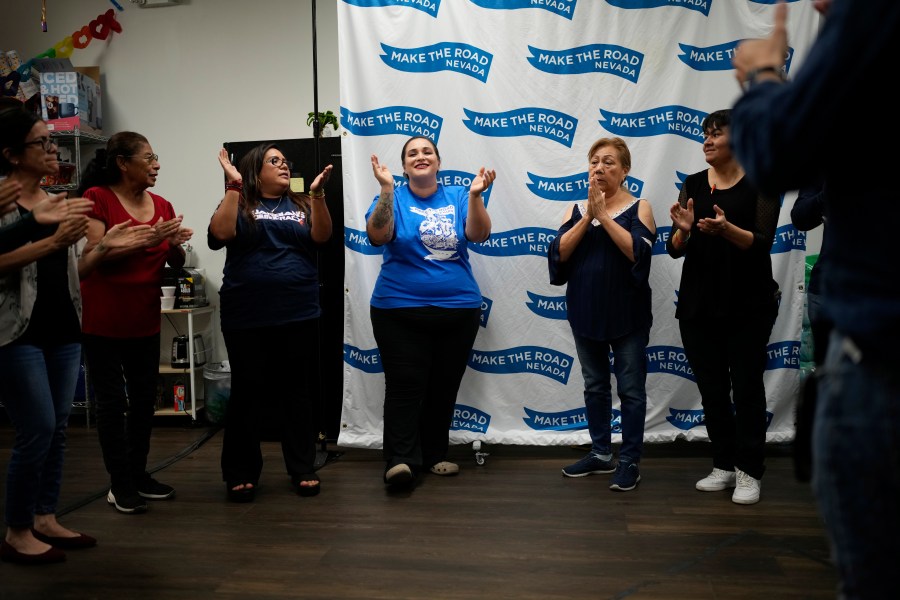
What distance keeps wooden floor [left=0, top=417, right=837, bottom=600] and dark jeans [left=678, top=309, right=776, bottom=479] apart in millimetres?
189

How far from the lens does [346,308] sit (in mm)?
3592

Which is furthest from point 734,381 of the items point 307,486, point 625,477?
point 307,486

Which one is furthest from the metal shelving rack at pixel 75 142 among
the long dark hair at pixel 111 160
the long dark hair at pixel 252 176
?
the long dark hair at pixel 252 176

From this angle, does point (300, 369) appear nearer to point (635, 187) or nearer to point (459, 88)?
point (459, 88)

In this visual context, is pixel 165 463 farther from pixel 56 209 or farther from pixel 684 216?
pixel 684 216

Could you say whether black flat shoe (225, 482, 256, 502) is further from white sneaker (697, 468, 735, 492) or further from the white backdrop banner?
white sneaker (697, 468, 735, 492)

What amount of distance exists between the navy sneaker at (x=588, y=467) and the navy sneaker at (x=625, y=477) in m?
0.18

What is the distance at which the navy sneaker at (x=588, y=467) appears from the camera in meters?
3.25

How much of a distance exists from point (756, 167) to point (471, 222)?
2363 mm

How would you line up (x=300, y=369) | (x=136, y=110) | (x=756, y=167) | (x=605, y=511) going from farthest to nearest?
1. (x=136, y=110)
2. (x=300, y=369)
3. (x=605, y=511)
4. (x=756, y=167)

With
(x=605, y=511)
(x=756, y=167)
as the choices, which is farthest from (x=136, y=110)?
(x=756, y=167)

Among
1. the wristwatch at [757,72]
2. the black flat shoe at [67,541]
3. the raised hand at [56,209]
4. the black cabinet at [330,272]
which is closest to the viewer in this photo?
the wristwatch at [757,72]

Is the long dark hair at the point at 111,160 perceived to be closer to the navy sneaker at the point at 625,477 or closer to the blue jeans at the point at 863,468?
the navy sneaker at the point at 625,477

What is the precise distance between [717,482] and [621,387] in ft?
1.76
